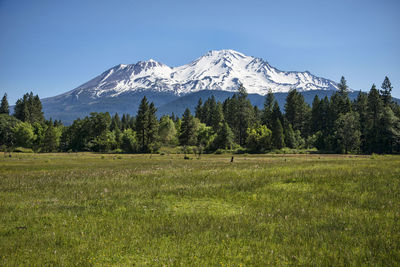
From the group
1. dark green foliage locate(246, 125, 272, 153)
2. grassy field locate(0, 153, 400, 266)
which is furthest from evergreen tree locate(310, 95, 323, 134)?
grassy field locate(0, 153, 400, 266)

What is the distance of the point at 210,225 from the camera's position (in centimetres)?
873

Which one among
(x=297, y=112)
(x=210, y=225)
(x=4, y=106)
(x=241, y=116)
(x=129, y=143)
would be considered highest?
(x=4, y=106)

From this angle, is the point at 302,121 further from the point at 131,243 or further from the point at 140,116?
the point at 131,243

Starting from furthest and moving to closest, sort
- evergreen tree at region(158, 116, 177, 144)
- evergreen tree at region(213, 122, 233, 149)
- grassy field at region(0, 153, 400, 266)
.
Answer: evergreen tree at region(158, 116, 177, 144) < evergreen tree at region(213, 122, 233, 149) < grassy field at region(0, 153, 400, 266)

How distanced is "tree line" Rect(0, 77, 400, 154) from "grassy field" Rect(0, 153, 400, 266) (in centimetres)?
6580

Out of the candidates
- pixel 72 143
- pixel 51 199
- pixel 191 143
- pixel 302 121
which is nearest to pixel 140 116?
pixel 191 143

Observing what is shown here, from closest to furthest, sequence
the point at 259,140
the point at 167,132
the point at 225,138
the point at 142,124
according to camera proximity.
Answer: the point at 259,140 < the point at 225,138 < the point at 142,124 < the point at 167,132

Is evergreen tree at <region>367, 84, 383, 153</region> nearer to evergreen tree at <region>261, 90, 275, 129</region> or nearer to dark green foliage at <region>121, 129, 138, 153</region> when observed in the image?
evergreen tree at <region>261, 90, 275, 129</region>

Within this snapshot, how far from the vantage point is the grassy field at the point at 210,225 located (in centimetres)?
654

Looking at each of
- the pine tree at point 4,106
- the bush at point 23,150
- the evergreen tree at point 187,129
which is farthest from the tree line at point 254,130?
the pine tree at point 4,106

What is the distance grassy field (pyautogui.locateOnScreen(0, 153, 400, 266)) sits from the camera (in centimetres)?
654

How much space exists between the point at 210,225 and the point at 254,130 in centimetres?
8324

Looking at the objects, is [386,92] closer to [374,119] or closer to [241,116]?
[374,119]

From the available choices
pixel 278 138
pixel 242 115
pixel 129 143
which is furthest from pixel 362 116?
pixel 129 143
